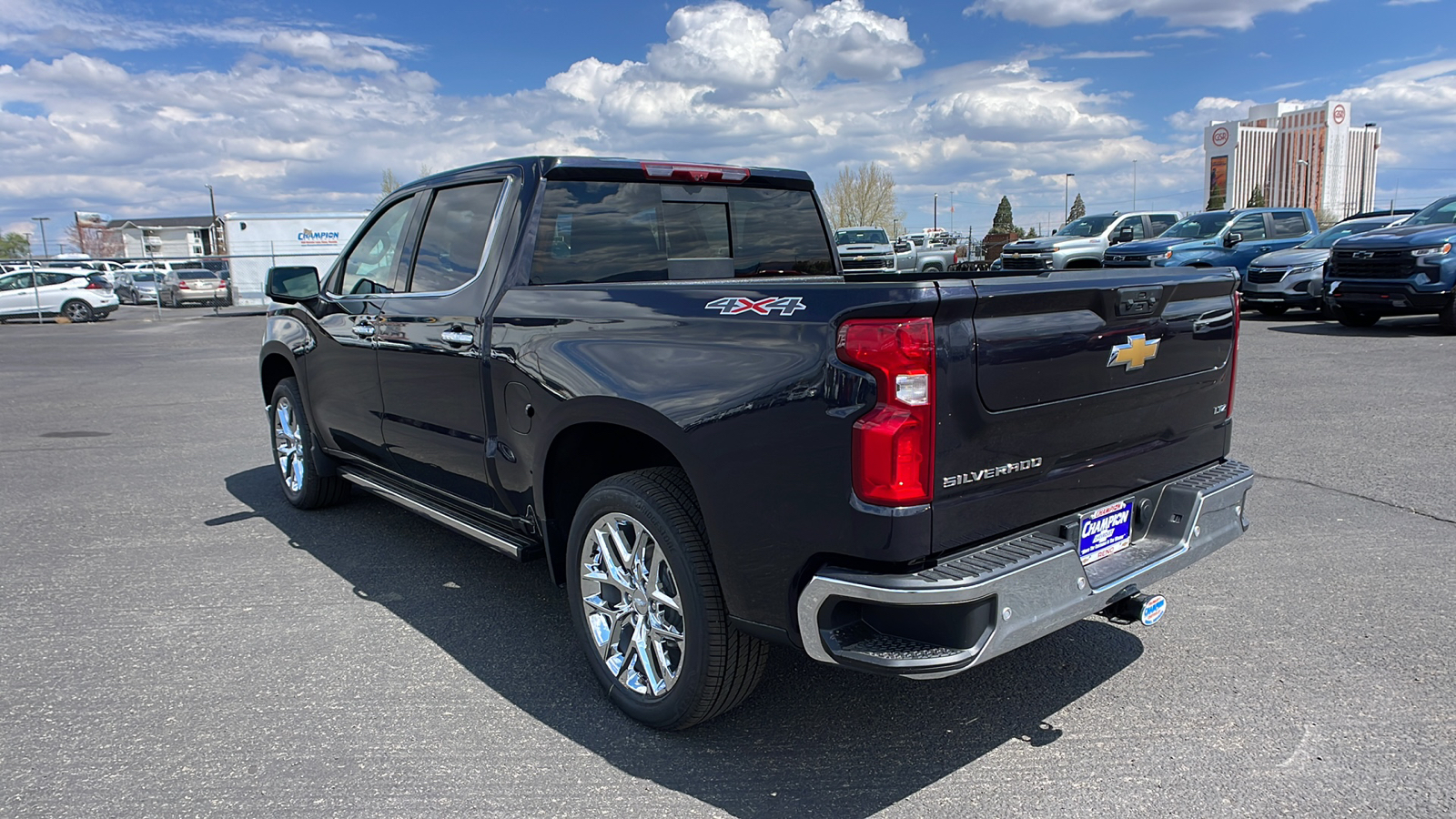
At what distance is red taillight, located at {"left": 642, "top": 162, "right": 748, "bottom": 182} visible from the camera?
13.5 feet

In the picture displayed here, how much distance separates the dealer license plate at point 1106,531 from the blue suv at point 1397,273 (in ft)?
42.6

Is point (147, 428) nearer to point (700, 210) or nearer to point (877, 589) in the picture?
point (700, 210)

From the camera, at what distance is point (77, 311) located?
2855 cm

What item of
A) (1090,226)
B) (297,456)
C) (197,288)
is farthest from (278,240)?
(297,456)

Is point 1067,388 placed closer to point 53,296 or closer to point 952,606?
point 952,606

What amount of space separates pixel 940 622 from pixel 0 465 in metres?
8.35

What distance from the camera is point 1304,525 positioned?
5.17 m

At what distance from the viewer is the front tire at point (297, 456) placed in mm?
5684

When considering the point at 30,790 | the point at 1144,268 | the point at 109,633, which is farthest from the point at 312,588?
the point at 1144,268

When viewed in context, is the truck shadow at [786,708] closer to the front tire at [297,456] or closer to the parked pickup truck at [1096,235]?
the front tire at [297,456]

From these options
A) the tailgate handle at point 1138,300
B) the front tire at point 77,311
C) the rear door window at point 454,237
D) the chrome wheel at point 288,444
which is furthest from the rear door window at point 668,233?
the front tire at point 77,311

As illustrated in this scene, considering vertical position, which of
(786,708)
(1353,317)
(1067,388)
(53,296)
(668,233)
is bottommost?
(786,708)

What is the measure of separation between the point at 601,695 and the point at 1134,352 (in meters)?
2.19

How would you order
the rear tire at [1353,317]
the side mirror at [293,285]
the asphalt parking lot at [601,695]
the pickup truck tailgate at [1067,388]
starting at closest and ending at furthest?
the pickup truck tailgate at [1067,388] → the asphalt parking lot at [601,695] → the side mirror at [293,285] → the rear tire at [1353,317]
